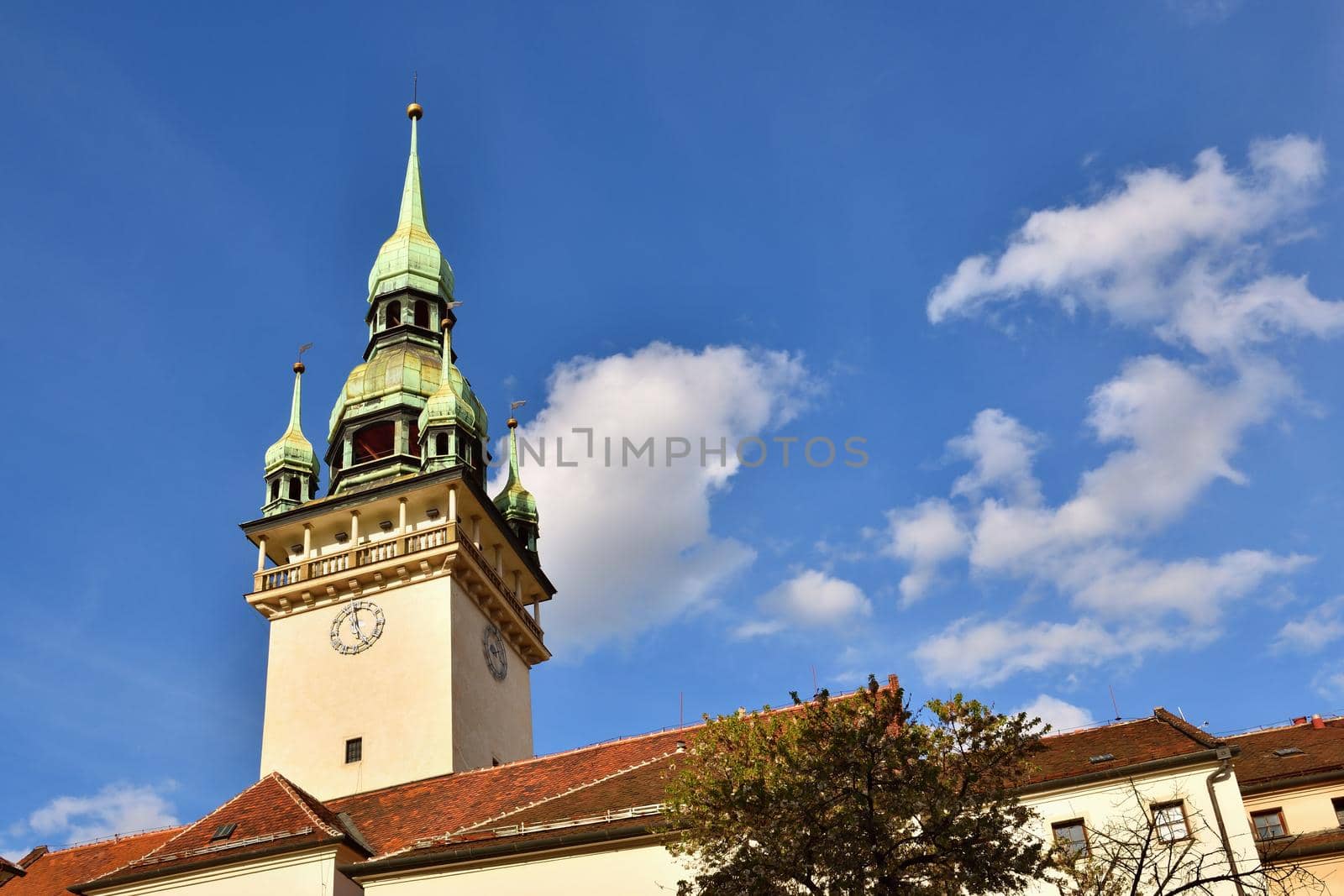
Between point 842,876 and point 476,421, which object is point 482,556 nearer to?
point 476,421

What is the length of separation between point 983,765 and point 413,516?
25.9 metres

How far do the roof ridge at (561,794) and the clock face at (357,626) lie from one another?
1126 cm

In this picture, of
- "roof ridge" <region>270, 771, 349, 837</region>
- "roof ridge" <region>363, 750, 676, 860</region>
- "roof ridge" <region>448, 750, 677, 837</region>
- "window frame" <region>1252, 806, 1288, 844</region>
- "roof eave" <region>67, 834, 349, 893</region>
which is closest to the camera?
"roof eave" <region>67, 834, 349, 893</region>

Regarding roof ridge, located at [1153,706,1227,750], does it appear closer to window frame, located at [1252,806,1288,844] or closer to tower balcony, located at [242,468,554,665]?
window frame, located at [1252,806,1288,844]

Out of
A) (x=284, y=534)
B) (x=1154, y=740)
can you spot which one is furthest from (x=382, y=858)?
(x=284, y=534)

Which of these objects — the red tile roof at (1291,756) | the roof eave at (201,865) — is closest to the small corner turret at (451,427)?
the roof eave at (201,865)

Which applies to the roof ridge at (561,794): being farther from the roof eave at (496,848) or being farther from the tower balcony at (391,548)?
the tower balcony at (391,548)

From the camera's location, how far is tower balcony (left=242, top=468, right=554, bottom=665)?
124 feet

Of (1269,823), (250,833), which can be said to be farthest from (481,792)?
(1269,823)

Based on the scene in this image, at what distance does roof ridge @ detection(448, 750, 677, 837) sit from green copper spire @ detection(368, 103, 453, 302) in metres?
25.0

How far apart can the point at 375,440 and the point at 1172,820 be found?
29.0 metres

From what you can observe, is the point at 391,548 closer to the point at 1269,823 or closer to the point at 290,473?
the point at 290,473

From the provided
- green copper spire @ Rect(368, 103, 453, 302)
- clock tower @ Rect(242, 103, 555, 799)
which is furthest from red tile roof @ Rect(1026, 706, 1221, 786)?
green copper spire @ Rect(368, 103, 453, 302)

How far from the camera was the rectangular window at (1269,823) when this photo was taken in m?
26.7
